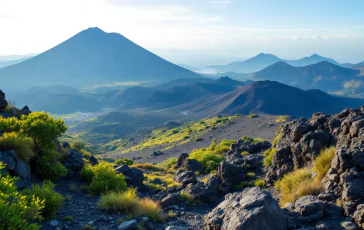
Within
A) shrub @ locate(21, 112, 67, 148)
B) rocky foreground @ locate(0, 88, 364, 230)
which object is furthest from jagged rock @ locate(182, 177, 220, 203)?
shrub @ locate(21, 112, 67, 148)

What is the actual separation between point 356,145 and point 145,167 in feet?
66.8

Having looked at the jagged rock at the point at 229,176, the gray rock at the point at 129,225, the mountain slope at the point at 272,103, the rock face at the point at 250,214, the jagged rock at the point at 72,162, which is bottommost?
the mountain slope at the point at 272,103

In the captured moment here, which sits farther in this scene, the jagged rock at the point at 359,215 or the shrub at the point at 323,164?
the shrub at the point at 323,164

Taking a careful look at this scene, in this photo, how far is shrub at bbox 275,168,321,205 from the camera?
8.96 meters

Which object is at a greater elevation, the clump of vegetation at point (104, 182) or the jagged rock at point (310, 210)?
the jagged rock at point (310, 210)

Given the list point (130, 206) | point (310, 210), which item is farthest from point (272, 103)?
point (310, 210)

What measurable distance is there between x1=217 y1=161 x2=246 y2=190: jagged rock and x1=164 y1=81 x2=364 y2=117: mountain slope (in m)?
144

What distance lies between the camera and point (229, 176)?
14.4 meters

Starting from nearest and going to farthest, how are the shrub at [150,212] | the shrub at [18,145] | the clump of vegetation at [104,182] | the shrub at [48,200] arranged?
1. the shrub at [48,200]
2. the shrub at [150,212]
3. the shrub at [18,145]
4. the clump of vegetation at [104,182]

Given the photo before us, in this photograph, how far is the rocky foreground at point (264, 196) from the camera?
7.21 m

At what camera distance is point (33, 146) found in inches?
483

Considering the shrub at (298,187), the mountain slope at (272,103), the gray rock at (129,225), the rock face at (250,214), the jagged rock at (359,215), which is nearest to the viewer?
the rock face at (250,214)

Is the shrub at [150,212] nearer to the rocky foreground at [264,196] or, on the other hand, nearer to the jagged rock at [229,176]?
the rocky foreground at [264,196]

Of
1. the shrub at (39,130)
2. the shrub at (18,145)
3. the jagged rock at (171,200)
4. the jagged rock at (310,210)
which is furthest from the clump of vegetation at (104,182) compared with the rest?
the jagged rock at (310,210)
